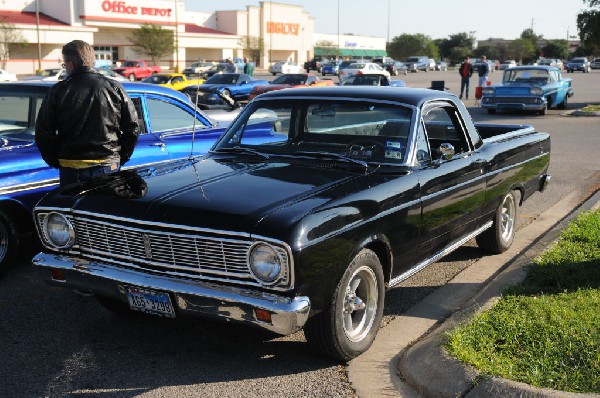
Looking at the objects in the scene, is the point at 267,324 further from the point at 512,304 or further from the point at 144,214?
the point at 512,304

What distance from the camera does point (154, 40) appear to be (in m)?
66.9

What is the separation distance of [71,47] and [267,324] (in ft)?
9.30

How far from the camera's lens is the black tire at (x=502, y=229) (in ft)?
22.0

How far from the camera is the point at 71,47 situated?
5.41 metres

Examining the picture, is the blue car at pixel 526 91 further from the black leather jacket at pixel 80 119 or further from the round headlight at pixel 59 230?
the round headlight at pixel 59 230

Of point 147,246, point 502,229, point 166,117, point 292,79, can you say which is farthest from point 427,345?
point 292,79

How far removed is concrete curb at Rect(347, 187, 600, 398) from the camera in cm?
407

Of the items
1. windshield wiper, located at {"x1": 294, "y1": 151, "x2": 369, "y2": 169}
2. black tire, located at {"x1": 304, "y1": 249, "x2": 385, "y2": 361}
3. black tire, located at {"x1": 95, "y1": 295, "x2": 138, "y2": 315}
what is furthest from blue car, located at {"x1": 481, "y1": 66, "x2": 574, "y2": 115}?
black tire, located at {"x1": 95, "y1": 295, "x2": 138, "y2": 315}

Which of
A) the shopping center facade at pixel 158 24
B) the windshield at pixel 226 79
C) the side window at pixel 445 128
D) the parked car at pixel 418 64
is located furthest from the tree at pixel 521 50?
the side window at pixel 445 128

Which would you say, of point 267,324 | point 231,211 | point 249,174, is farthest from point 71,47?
point 267,324

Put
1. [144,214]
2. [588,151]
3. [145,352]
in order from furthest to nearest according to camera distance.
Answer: [588,151], [145,352], [144,214]

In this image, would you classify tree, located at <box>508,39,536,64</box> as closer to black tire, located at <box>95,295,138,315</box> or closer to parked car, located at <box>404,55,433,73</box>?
parked car, located at <box>404,55,433,73</box>

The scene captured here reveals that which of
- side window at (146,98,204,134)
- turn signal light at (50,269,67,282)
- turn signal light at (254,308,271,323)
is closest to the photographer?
turn signal light at (254,308,271,323)

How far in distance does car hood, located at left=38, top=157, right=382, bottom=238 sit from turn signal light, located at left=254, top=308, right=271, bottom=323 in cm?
42
